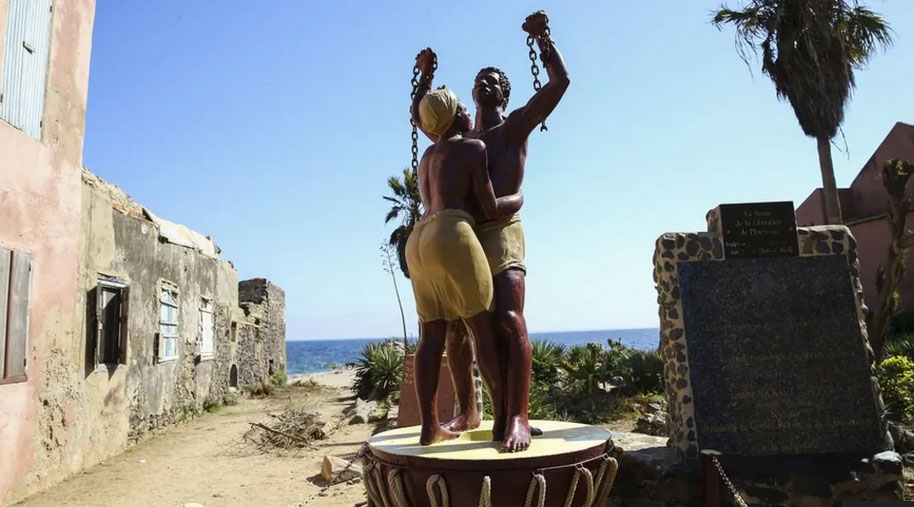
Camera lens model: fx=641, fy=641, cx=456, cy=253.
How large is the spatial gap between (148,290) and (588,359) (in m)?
7.11

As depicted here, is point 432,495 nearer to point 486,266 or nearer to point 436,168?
point 486,266

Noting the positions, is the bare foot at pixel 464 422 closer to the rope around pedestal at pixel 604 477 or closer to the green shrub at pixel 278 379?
the rope around pedestal at pixel 604 477

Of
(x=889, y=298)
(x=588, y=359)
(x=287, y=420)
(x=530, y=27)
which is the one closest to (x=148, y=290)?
(x=287, y=420)

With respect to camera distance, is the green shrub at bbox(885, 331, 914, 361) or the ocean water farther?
the ocean water

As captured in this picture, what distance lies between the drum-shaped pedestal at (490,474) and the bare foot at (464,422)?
27 centimetres

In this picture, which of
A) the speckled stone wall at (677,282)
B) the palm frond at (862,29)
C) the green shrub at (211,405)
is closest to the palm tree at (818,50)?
the palm frond at (862,29)

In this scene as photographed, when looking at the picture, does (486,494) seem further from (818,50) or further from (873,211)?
(873,211)

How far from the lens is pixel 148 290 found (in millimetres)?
9359

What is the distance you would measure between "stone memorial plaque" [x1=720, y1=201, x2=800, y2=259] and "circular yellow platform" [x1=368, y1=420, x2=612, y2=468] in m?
2.10

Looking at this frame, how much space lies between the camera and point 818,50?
41.7 ft

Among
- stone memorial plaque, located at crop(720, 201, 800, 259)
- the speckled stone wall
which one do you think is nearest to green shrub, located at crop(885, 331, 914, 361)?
the speckled stone wall

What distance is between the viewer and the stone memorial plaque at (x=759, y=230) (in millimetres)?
4551

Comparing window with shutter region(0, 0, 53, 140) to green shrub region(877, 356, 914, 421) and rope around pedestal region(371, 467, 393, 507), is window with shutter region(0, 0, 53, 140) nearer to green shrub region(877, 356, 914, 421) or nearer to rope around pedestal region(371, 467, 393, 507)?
rope around pedestal region(371, 467, 393, 507)

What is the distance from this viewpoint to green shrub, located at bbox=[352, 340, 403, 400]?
1347 centimetres
